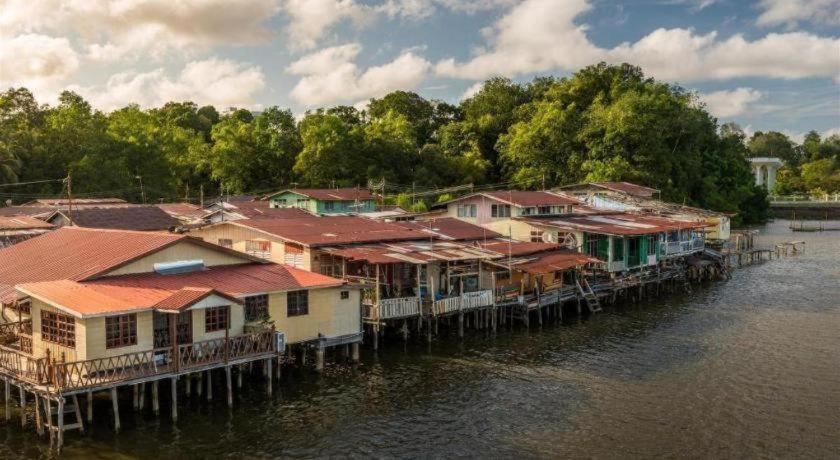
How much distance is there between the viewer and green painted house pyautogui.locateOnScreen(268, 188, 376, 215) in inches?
2815

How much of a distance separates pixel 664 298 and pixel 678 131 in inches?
2196

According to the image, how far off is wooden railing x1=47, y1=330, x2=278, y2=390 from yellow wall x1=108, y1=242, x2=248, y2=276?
4.92m

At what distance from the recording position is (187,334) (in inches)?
1087

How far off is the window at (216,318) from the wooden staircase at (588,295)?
26880 millimetres

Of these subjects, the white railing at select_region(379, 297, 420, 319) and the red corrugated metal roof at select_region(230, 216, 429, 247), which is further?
the red corrugated metal roof at select_region(230, 216, 429, 247)

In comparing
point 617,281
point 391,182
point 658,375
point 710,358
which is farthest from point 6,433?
point 391,182

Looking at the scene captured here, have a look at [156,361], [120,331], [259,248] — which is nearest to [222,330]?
[156,361]

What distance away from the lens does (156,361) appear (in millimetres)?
26203

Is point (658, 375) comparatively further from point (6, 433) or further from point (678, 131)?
point (678, 131)

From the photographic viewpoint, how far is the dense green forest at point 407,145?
84812 millimetres

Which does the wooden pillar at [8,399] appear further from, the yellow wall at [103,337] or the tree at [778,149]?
the tree at [778,149]

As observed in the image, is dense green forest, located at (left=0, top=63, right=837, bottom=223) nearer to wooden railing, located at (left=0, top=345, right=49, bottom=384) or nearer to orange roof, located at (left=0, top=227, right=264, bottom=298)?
orange roof, located at (left=0, top=227, right=264, bottom=298)

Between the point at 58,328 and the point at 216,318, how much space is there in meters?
5.62

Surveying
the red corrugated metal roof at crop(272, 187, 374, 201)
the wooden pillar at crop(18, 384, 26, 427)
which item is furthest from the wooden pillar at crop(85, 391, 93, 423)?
the red corrugated metal roof at crop(272, 187, 374, 201)
